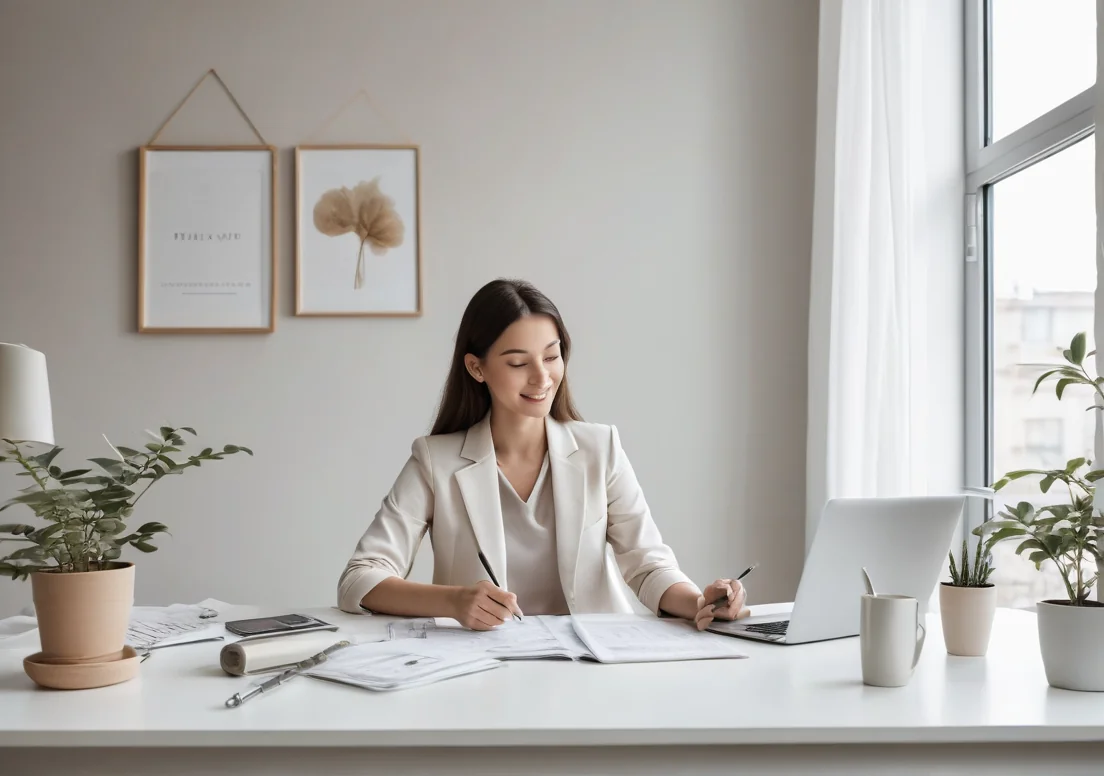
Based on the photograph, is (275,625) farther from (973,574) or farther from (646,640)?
(973,574)

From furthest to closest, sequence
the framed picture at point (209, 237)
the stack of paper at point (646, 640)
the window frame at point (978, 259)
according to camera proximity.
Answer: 1. the framed picture at point (209, 237)
2. the window frame at point (978, 259)
3. the stack of paper at point (646, 640)

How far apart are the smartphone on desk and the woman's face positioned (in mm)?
646

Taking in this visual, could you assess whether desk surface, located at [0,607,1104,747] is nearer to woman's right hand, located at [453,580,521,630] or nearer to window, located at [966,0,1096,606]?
woman's right hand, located at [453,580,521,630]

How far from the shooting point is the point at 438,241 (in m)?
3.01

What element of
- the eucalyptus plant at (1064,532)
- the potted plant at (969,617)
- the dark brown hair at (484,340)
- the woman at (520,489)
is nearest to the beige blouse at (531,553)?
the woman at (520,489)

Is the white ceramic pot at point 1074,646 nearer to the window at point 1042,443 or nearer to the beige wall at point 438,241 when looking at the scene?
the window at point 1042,443

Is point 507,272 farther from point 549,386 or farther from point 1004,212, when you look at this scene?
point 1004,212

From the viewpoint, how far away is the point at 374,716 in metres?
1.07

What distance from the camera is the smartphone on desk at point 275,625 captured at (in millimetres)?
1500

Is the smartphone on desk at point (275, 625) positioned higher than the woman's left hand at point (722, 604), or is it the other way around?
the woman's left hand at point (722, 604)

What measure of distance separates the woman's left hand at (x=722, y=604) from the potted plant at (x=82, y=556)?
2.66 feet

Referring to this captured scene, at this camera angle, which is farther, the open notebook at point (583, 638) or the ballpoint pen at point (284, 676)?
the open notebook at point (583, 638)

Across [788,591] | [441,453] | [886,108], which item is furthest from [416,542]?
[886,108]

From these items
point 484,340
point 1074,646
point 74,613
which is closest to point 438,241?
point 484,340
